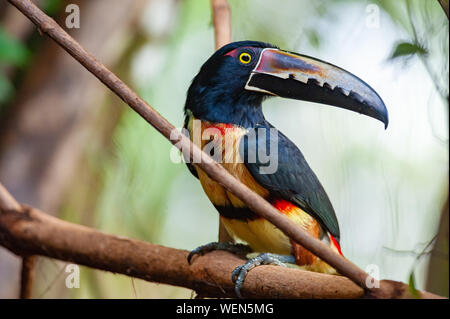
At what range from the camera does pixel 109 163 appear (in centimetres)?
158

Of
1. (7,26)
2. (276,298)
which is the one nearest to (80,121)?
(7,26)

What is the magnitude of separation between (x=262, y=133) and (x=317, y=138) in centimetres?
12

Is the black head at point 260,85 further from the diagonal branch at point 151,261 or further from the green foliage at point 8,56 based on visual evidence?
the green foliage at point 8,56

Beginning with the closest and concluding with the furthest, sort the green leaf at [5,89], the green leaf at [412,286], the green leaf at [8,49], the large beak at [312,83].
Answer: the green leaf at [412,286], the large beak at [312,83], the green leaf at [8,49], the green leaf at [5,89]

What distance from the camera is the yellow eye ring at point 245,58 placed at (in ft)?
3.66

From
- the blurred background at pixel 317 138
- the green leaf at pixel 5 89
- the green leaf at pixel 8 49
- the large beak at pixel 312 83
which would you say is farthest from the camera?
the green leaf at pixel 5 89

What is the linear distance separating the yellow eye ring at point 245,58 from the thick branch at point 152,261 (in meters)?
0.41

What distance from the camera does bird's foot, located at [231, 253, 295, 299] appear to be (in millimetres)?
1139

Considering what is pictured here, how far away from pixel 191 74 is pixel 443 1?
56cm

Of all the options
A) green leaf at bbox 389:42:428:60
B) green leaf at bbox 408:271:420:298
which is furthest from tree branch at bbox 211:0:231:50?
green leaf at bbox 408:271:420:298

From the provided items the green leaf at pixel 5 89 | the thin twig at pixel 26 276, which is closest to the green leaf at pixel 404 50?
the thin twig at pixel 26 276

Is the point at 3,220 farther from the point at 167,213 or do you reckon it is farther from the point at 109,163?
the point at 167,213

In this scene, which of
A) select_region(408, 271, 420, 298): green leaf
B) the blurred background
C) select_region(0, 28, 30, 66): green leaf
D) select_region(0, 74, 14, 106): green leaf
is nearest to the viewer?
select_region(408, 271, 420, 298): green leaf

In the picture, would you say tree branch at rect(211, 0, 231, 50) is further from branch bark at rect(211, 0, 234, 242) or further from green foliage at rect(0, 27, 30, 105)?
green foliage at rect(0, 27, 30, 105)
